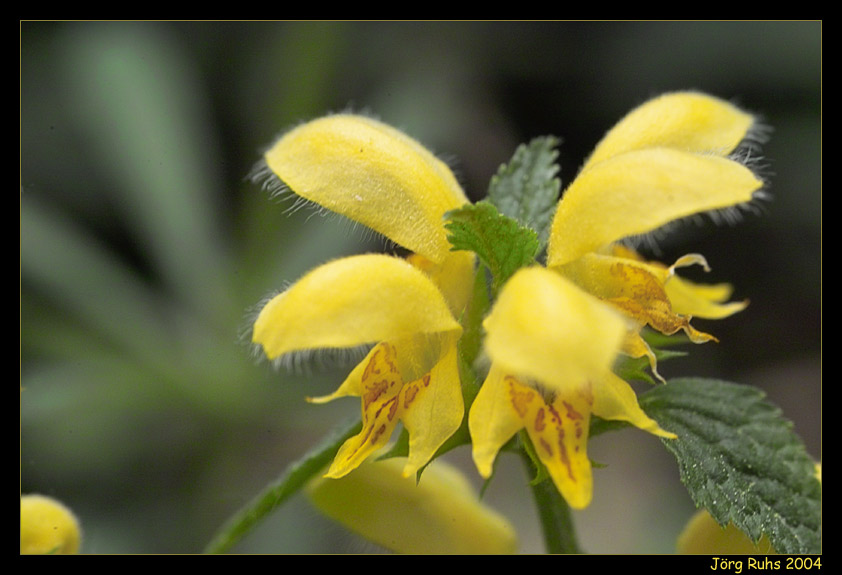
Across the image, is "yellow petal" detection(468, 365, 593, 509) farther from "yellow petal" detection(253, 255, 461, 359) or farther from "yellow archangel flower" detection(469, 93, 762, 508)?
"yellow petal" detection(253, 255, 461, 359)

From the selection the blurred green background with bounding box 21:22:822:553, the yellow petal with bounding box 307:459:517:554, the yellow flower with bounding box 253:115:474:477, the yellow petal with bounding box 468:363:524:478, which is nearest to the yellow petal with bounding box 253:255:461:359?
the yellow flower with bounding box 253:115:474:477

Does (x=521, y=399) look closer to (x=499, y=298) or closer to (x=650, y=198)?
(x=499, y=298)

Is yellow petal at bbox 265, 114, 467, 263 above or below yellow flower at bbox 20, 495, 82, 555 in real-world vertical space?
above

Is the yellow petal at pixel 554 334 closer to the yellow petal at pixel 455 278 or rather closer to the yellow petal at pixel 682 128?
the yellow petal at pixel 455 278

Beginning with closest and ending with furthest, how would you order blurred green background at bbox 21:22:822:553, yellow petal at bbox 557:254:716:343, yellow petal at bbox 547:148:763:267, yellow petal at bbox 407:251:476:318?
yellow petal at bbox 547:148:763:267 < yellow petal at bbox 557:254:716:343 < yellow petal at bbox 407:251:476:318 < blurred green background at bbox 21:22:822:553

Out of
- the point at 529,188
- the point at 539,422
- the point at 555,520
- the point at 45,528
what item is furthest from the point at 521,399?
the point at 45,528

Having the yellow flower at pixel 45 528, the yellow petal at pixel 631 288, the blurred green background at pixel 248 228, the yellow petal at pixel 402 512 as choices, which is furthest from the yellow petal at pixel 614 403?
the blurred green background at pixel 248 228
